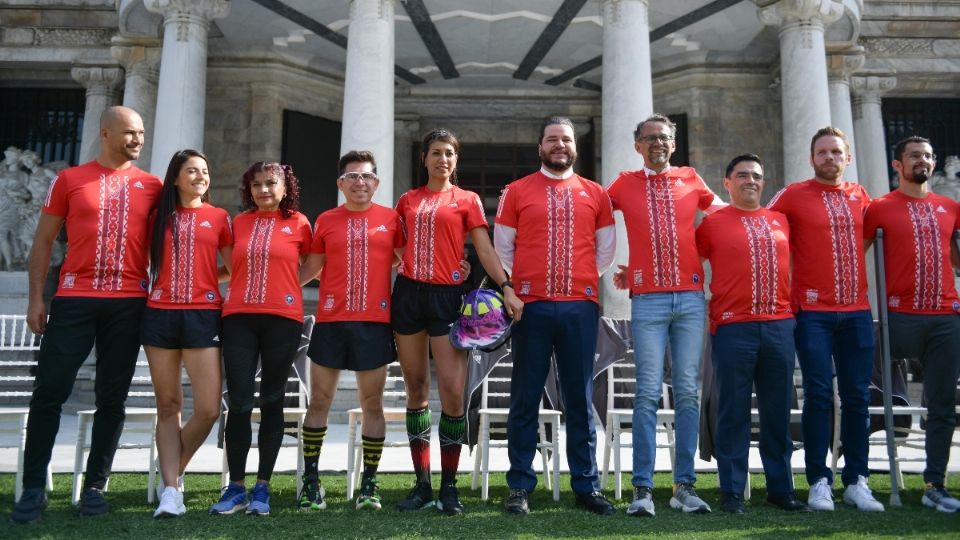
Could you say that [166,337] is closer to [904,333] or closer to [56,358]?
[56,358]

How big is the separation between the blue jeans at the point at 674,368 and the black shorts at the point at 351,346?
1.51 m

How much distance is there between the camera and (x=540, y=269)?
4.34 m

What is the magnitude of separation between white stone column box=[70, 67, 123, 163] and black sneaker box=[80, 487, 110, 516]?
13.0 metres

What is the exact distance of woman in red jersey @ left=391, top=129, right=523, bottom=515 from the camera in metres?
4.31

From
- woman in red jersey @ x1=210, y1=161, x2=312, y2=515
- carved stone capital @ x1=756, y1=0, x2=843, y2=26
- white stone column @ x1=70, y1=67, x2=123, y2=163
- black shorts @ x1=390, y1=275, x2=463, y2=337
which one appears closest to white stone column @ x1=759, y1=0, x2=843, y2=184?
carved stone capital @ x1=756, y1=0, x2=843, y2=26

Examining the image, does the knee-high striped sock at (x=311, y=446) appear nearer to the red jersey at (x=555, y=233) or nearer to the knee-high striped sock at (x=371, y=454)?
the knee-high striped sock at (x=371, y=454)

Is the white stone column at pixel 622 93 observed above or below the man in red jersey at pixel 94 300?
above

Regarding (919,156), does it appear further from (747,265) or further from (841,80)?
(841,80)

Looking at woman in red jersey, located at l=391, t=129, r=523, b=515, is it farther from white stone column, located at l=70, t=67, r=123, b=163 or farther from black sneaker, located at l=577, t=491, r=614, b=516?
white stone column, located at l=70, t=67, r=123, b=163

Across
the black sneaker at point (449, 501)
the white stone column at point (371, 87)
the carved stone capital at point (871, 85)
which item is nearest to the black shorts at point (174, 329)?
the black sneaker at point (449, 501)

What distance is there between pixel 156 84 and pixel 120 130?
37.3 ft

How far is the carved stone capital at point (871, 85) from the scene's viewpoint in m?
15.5

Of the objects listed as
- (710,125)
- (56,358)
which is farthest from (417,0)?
(56,358)

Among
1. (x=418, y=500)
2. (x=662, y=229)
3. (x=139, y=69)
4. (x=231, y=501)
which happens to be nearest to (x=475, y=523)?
(x=418, y=500)
